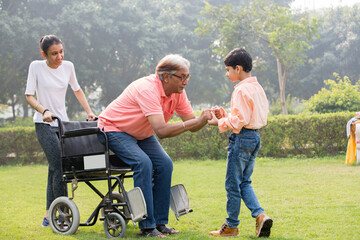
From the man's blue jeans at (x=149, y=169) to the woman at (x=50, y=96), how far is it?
30.9 inches

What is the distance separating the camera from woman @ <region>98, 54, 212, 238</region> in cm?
402

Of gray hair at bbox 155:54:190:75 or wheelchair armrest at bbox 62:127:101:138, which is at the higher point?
gray hair at bbox 155:54:190:75

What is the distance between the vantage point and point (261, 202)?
19.6 ft

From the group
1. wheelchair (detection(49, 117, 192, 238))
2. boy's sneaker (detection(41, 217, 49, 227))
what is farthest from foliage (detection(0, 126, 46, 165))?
wheelchair (detection(49, 117, 192, 238))

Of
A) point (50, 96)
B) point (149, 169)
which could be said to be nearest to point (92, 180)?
point (149, 169)

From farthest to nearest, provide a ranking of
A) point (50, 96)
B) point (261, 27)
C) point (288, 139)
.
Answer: point (261, 27)
point (288, 139)
point (50, 96)

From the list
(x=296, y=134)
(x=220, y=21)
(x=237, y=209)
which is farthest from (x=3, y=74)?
(x=237, y=209)

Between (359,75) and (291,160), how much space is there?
31.4 metres

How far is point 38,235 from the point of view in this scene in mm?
4414

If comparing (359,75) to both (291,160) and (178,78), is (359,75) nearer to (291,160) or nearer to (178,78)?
(291,160)

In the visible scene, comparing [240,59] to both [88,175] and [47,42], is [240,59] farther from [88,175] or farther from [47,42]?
[47,42]

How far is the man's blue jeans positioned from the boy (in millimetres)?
562

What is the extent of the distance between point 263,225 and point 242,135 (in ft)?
2.55

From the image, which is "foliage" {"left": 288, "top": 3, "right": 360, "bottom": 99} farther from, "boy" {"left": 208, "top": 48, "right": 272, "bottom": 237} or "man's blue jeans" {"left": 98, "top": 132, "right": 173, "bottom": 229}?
"man's blue jeans" {"left": 98, "top": 132, "right": 173, "bottom": 229}
